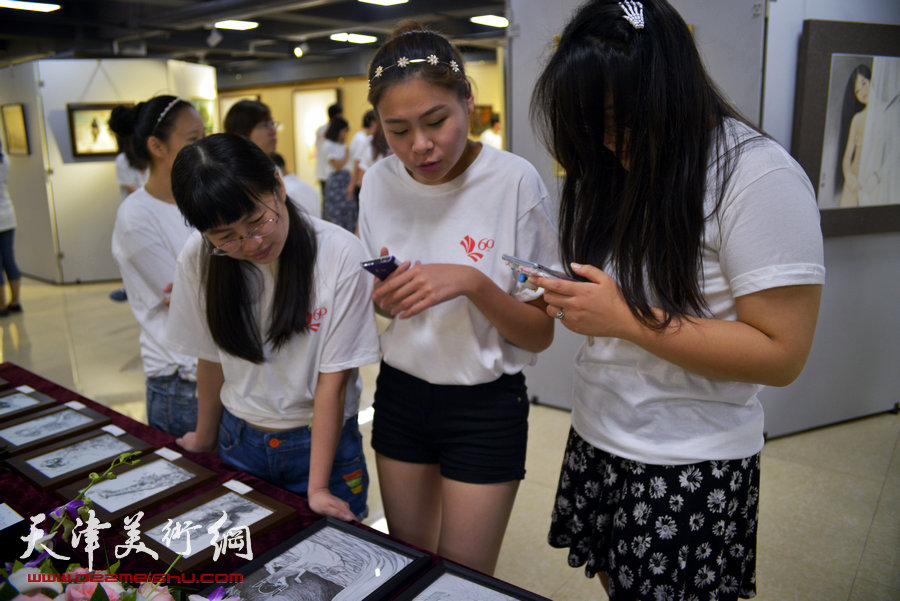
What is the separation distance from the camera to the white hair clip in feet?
3.19

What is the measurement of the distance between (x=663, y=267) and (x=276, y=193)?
768mm

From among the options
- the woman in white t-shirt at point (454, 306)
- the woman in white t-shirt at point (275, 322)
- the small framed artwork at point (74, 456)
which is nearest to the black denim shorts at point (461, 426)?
the woman in white t-shirt at point (454, 306)

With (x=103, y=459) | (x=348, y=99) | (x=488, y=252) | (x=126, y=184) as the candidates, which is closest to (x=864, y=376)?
(x=488, y=252)

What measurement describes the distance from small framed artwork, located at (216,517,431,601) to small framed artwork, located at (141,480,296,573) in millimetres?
46

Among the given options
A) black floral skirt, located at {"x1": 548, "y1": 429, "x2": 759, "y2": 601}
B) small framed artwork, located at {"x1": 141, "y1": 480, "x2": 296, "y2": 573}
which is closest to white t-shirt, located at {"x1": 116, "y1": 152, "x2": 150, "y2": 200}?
small framed artwork, located at {"x1": 141, "y1": 480, "x2": 296, "y2": 573}

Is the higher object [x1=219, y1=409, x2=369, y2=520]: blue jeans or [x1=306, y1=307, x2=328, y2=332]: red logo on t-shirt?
[x1=306, y1=307, x2=328, y2=332]: red logo on t-shirt

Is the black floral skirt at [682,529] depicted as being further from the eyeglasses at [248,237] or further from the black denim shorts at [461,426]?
the eyeglasses at [248,237]

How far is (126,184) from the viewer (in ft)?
23.4

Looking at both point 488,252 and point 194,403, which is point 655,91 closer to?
point 488,252

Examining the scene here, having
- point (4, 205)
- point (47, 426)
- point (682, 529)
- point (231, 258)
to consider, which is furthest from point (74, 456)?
point (4, 205)

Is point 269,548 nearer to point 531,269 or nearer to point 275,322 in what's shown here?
point 275,322

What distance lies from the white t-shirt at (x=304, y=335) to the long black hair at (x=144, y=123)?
30.0 inches

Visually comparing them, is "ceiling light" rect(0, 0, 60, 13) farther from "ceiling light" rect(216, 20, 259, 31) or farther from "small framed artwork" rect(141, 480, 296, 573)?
"small framed artwork" rect(141, 480, 296, 573)

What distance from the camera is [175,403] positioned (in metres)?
1.91
